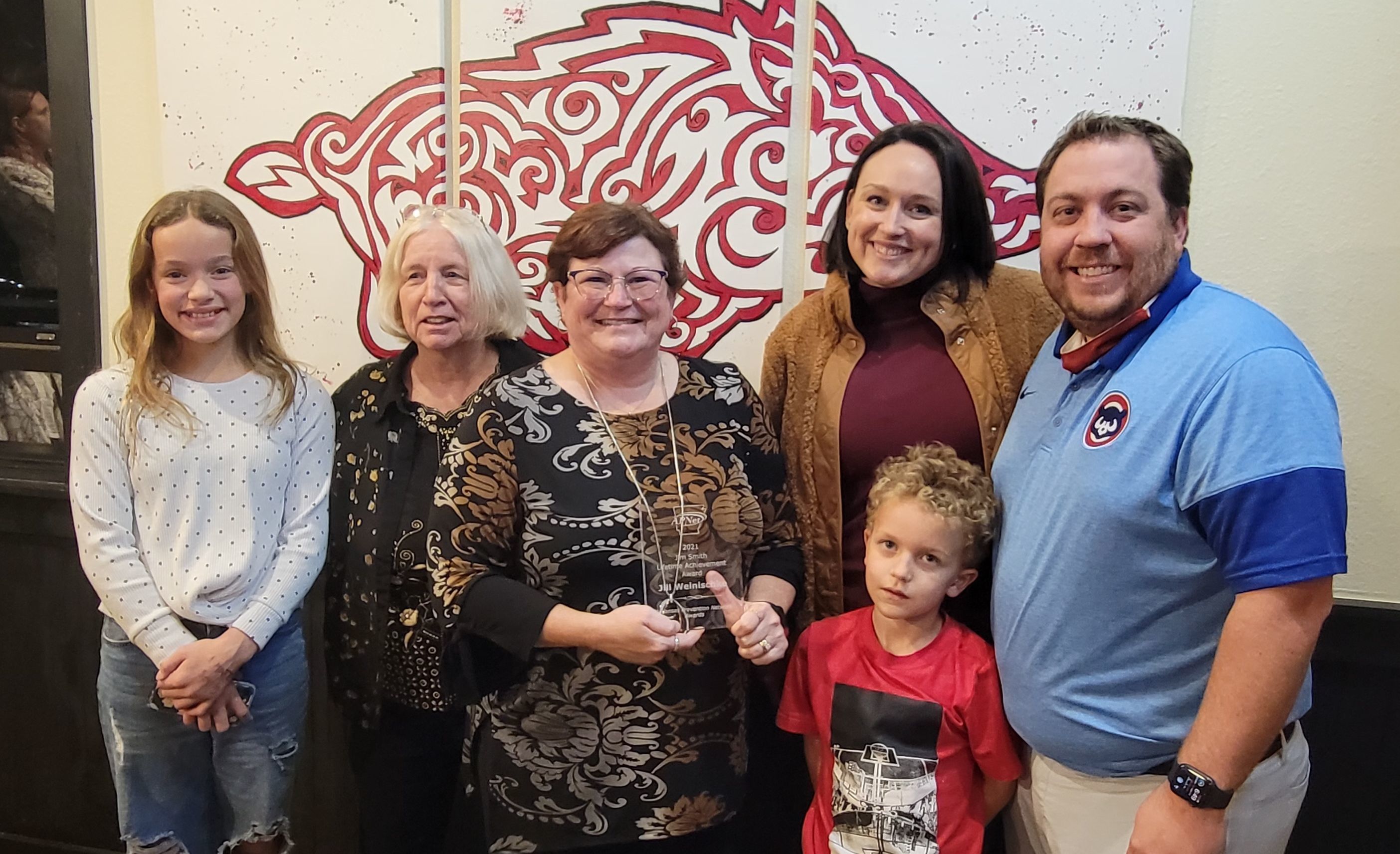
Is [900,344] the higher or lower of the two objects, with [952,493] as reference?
higher

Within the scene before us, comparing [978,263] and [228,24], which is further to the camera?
[228,24]

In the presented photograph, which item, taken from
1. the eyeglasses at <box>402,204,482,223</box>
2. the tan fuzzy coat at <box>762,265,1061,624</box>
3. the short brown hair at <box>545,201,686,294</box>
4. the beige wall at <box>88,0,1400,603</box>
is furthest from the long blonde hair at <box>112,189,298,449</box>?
the beige wall at <box>88,0,1400,603</box>

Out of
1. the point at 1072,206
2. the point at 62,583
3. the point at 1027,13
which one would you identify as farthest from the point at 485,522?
the point at 62,583

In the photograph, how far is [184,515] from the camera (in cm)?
165

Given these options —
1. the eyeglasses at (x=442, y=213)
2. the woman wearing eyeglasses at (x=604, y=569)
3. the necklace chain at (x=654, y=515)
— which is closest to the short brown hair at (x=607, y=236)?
the woman wearing eyeglasses at (x=604, y=569)

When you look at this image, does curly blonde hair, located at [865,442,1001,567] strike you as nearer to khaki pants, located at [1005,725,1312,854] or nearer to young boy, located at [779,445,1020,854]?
young boy, located at [779,445,1020,854]

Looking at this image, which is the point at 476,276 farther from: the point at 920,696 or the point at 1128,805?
the point at 1128,805

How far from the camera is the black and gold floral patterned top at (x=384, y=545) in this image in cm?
172

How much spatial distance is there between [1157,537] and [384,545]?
1.39 metres

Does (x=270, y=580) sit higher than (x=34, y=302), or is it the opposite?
(x=34, y=302)

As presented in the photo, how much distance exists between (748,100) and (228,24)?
1.30 metres

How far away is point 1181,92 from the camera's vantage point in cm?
181

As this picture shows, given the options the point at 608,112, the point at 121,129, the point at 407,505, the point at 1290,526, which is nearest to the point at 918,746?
the point at 1290,526

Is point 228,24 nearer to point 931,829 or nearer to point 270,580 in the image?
point 270,580
